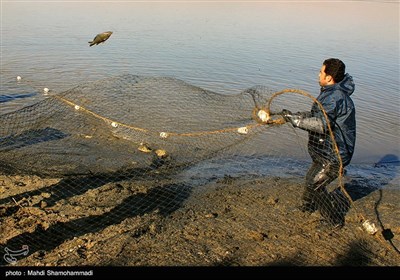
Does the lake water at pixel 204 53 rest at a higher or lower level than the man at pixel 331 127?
lower

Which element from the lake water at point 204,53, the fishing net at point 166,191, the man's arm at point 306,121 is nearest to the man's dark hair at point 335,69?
the man's arm at point 306,121

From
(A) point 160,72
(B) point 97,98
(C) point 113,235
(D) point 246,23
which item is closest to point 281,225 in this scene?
(C) point 113,235

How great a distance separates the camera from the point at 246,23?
21.6 metres

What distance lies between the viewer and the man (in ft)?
12.7

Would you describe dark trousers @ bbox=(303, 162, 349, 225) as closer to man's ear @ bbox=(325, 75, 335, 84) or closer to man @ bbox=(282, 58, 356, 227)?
man @ bbox=(282, 58, 356, 227)

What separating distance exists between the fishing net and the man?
0.09 m

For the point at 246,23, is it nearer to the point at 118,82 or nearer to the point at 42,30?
the point at 42,30

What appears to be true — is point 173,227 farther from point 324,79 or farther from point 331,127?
point 324,79

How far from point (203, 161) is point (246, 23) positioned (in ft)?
55.5

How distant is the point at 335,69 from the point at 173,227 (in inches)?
90.4

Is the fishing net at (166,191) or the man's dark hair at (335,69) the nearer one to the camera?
the fishing net at (166,191)

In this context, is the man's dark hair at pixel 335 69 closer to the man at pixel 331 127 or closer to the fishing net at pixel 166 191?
the man at pixel 331 127

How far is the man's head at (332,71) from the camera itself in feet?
12.7

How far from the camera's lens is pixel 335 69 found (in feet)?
12.7
